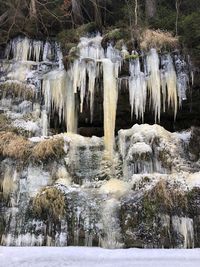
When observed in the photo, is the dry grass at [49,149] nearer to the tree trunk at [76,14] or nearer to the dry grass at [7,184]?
the dry grass at [7,184]

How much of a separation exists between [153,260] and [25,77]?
7631 mm

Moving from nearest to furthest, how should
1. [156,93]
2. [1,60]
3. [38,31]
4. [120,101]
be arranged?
[156,93], [120,101], [1,60], [38,31]

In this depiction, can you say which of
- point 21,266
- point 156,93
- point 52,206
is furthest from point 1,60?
point 21,266

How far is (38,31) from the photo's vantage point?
14.0 metres

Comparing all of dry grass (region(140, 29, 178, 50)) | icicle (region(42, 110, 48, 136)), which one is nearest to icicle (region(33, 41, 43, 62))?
icicle (region(42, 110, 48, 136))

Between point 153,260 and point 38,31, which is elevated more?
point 38,31

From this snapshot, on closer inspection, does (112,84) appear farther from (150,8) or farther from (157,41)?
(150,8)

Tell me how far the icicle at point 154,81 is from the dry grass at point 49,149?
8.91 ft

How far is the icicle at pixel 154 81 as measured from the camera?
1063cm

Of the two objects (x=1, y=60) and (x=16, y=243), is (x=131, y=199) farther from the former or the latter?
(x=1, y=60)

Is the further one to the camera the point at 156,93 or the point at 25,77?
the point at 25,77

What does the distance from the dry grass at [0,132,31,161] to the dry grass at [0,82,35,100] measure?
72.4 inches

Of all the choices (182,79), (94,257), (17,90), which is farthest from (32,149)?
(182,79)

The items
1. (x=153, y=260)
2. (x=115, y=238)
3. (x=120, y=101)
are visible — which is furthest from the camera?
(x=120, y=101)
